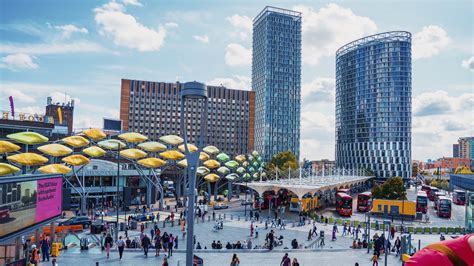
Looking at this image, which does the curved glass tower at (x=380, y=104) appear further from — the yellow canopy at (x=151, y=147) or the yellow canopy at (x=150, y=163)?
the yellow canopy at (x=150, y=163)

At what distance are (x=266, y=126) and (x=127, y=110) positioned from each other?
4979cm

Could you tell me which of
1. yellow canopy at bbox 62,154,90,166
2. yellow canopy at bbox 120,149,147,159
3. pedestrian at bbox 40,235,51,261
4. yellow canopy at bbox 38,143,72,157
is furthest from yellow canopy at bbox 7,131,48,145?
pedestrian at bbox 40,235,51,261

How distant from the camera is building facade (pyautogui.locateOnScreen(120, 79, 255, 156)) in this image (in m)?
119

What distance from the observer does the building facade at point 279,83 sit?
465 feet

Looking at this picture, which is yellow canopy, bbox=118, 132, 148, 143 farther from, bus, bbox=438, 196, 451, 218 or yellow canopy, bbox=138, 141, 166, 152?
bus, bbox=438, 196, 451, 218

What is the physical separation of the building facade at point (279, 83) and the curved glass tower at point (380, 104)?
19.0 m

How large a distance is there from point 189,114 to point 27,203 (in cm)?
10662

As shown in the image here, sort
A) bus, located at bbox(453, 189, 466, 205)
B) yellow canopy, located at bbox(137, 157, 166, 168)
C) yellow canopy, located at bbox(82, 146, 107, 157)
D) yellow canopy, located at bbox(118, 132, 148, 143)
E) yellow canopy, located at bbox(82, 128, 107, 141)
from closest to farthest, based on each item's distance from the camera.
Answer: yellow canopy, located at bbox(82, 146, 107, 157), yellow canopy, located at bbox(137, 157, 166, 168), yellow canopy, located at bbox(82, 128, 107, 141), yellow canopy, located at bbox(118, 132, 148, 143), bus, located at bbox(453, 189, 466, 205)

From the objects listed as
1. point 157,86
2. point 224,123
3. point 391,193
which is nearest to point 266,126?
point 224,123

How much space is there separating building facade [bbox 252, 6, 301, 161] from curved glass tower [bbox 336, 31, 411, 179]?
747 inches

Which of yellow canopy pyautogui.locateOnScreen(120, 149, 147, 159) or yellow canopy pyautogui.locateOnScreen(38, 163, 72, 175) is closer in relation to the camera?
yellow canopy pyautogui.locateOnScreen(38, 163, 72, 175)

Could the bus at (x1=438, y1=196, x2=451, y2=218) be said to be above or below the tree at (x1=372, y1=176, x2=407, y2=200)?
below

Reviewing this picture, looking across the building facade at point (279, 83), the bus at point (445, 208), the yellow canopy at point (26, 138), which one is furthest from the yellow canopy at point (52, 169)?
the building facade at point (279, 83)

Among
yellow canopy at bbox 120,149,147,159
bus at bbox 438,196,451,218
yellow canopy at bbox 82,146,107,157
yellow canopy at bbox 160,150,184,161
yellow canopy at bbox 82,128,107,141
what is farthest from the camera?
yellow canopy at bbox 160,150,184,161
